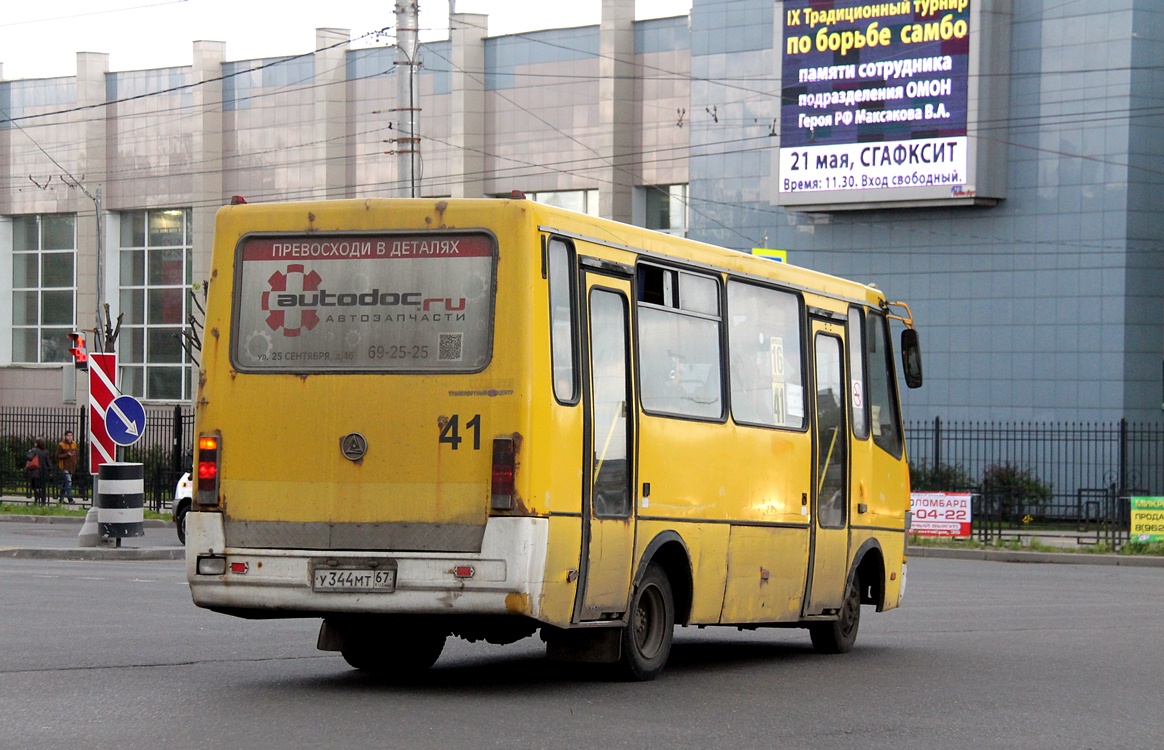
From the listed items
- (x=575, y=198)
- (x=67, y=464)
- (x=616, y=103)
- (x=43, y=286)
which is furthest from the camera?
(x=43, y=286)

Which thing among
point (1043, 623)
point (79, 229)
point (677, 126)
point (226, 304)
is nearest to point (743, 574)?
point (226, 304)

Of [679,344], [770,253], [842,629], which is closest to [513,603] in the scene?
[679,344]

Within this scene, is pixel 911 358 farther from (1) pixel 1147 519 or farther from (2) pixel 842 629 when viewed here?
(1) pixel 1147 519

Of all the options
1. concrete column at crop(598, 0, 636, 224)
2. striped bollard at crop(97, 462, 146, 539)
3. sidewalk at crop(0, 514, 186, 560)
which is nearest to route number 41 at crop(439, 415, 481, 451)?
striped bollard at crop(97, 462, 146, 539)

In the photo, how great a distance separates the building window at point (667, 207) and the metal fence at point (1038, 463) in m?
10.5

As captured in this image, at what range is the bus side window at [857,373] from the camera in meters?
14.6

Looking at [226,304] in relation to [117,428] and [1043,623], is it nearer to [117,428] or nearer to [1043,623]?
[1043,623]

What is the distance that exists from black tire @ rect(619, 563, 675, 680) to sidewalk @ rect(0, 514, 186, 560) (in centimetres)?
1445

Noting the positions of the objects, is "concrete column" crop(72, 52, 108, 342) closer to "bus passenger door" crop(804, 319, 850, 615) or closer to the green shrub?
the green shrub

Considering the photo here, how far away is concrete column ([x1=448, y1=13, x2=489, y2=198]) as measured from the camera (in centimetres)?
5216

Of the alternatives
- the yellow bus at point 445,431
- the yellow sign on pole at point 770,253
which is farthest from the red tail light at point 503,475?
the yellow sign on pole at point 770,253

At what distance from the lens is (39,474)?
40938 millimetres

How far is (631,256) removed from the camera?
11.3 m

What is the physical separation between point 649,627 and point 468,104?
41.9 metres
